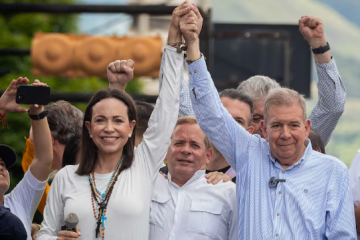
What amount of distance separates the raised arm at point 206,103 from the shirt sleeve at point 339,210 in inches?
20.1

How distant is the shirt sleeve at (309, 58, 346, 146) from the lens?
435 cm

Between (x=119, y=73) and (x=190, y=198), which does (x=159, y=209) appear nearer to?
(x=190, y=198)

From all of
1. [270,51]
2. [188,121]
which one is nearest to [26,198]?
[188,121]

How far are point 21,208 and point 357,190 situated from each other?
76.8 inches

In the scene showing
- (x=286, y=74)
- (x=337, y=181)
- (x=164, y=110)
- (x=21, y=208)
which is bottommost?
(x=21, y=208)

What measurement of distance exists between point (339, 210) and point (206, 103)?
0.88m

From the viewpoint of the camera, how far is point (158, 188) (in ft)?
13.2

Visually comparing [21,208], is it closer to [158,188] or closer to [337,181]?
[158,188]

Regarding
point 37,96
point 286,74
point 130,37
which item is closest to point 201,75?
point 37,96

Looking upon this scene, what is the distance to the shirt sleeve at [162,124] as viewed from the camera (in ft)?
12.4

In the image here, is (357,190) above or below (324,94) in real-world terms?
below

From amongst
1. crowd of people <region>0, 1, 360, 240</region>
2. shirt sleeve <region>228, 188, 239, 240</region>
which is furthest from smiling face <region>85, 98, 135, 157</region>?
shirt sleeve <region>228, 188, 239, 240</region>

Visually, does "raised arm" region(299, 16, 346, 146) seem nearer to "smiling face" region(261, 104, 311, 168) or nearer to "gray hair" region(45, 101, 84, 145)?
"smiling face" region(261, 104, 311, 168)

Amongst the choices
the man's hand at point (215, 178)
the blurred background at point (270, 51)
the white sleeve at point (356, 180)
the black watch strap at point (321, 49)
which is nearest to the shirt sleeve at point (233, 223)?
the man's hand at point (215, 178)
